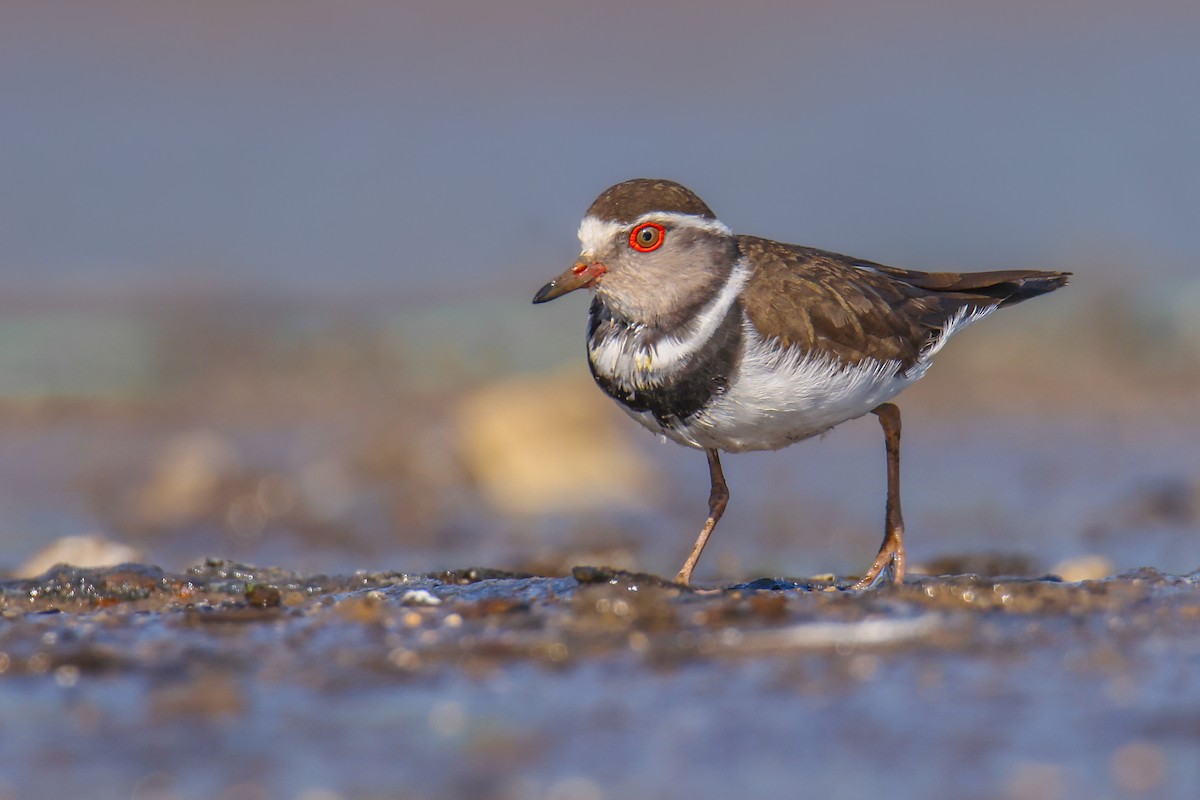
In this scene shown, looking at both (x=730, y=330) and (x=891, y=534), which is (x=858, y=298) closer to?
(x=730, y=330)

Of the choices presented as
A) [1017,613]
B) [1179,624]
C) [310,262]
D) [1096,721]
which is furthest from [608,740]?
[310,262]

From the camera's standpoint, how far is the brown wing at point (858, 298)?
611 centimetres

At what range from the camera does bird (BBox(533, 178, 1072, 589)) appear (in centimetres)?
589

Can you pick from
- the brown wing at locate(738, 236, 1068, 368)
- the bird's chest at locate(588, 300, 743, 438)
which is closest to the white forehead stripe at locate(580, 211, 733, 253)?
the brown wing at locate(738, 236, 1068, 368)

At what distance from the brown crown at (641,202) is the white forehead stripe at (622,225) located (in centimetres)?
2

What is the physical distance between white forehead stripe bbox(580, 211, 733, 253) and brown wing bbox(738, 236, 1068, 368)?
233 millimetres

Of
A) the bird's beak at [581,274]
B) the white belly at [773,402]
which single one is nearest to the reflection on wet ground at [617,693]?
the white belly at [773,402]

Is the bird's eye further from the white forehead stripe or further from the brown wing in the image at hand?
the brown wing

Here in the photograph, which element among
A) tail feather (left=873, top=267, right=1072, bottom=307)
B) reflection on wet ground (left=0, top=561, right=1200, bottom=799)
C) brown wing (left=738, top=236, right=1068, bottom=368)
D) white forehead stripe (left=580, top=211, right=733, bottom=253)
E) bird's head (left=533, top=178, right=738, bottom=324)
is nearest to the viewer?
reflection on wet ground (left=0, top=561, right=1200, bottom=799)

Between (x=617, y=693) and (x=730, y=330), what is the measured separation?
2.13m

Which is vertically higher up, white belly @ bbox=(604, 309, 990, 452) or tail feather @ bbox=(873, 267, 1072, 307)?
tail feather @ bbox=(873, 267, 1072, 307)

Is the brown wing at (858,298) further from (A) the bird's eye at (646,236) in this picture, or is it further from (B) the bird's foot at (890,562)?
(B) the bird's foot at (890,562)

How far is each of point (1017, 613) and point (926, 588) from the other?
41 cm

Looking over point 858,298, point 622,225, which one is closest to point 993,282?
point 858,298
